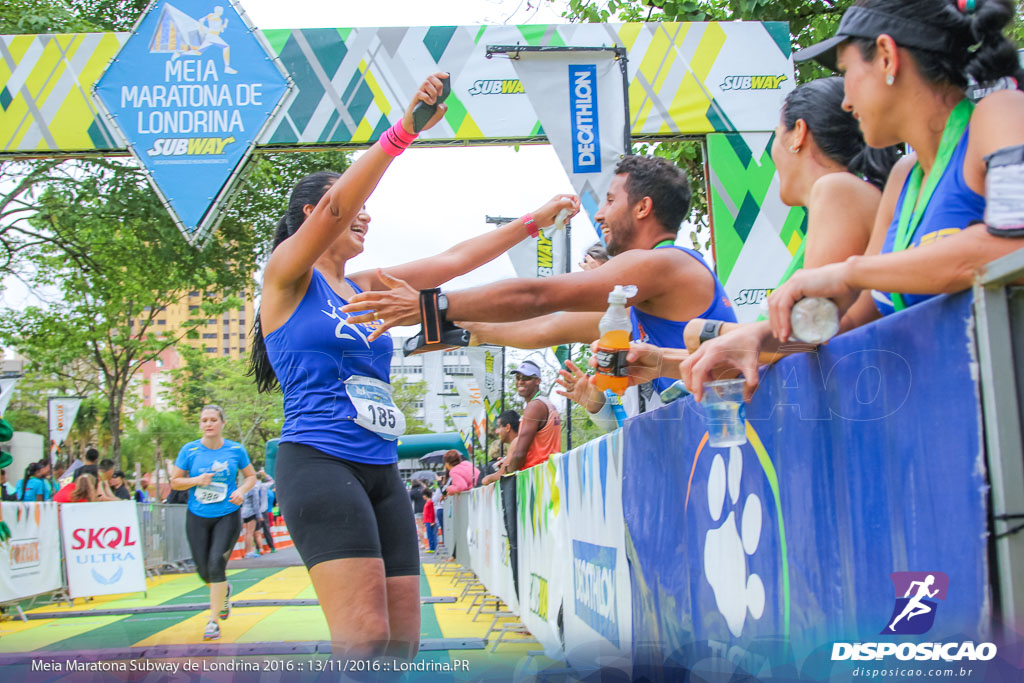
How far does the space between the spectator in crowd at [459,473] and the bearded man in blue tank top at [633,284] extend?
9923 millimetres

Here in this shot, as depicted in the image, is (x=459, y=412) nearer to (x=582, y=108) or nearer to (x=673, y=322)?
(x=582, y=108)

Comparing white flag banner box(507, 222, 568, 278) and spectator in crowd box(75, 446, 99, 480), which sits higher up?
white flag banner box(507, 222, 568, 278)

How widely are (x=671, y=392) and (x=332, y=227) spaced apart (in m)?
1.08

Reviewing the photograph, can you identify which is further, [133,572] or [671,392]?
[133,572]

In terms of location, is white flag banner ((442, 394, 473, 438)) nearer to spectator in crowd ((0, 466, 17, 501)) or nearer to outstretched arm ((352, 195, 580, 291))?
spectator in crowd ((0, 466, 17, 501))

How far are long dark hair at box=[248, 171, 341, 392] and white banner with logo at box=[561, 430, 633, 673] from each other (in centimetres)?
133

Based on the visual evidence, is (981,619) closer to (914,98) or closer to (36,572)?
(914,98)

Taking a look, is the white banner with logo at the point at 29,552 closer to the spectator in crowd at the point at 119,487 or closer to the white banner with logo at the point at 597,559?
the spectator in crowd at the point at 119,487

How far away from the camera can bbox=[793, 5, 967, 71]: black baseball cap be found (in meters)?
1.82

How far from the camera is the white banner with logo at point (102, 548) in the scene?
1050 cm

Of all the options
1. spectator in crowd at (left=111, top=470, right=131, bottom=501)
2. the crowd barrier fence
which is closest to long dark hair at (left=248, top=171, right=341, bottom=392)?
the crowd barrier fence

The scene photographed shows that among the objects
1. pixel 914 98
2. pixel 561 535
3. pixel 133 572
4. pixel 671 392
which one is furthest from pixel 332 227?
pixel 133 572

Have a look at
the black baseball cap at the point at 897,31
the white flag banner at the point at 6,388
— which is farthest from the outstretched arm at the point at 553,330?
the white flag banner at the point at 6,388

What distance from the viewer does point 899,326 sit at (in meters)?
1.50
